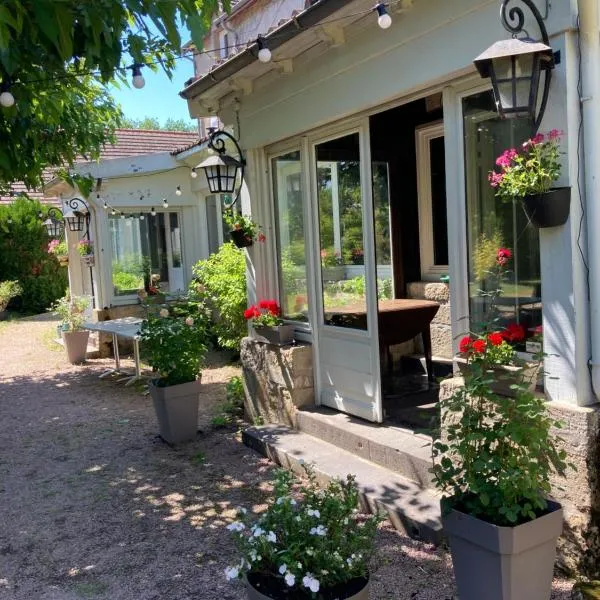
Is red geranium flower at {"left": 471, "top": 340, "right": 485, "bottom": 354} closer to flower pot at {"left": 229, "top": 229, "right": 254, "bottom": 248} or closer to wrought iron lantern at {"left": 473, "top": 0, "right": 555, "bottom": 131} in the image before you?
wrought iron lantern at {"left": 473, "top": 0, "right": 555, "bottom": 131}

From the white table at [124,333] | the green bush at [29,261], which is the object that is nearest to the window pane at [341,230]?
the white table at [124,333]

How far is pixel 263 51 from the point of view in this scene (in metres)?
4.28

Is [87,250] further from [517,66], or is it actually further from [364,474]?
[517,66]

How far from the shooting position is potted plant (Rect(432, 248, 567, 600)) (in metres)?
2.63

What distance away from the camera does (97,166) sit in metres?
10.6

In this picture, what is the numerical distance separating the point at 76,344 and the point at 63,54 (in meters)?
8.09

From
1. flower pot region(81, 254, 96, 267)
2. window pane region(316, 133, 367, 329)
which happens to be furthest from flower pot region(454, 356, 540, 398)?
flower pot region(81, 254, 96, 267)

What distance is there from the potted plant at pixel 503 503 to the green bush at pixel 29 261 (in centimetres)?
1639

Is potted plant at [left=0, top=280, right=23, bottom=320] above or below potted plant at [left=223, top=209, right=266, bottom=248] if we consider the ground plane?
below

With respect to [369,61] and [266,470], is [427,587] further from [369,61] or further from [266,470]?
[369,61]

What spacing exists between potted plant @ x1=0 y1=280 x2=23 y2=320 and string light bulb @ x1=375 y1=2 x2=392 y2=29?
14.9 m

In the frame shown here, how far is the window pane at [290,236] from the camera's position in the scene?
18.6 feet

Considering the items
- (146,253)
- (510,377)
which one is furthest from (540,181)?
(146,253)

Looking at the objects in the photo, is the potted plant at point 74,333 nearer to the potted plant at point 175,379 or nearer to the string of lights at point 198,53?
the potted plant at point 175,379
